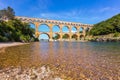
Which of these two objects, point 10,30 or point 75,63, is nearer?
point 75,63

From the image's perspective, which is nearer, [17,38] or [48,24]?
[17,38]

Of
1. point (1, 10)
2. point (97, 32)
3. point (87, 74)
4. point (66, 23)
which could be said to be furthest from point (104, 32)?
point (87, 74)

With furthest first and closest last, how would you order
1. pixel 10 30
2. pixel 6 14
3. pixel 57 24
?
pixel 57 24
pixel 6 14
pixel 10 30

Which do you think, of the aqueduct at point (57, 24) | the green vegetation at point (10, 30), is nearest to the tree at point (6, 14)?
the green vegetation at point (10, 30)

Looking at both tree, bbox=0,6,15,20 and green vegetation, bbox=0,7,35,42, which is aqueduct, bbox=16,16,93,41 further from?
green vegetation, bbox=0,7,35,42

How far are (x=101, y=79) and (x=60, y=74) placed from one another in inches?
73.1

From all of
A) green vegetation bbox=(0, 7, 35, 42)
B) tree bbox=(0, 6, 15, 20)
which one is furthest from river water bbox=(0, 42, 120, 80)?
tree bbox=(0, 6, 15, 20)

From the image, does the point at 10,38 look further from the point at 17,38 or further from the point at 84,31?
the point at 84,31

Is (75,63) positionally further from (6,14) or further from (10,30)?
(6,14)

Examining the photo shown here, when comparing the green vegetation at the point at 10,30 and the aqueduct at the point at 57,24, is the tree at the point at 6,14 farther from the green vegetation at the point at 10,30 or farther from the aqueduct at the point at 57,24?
the aqueduct at the point at 57,24

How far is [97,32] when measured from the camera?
92812 millimetres

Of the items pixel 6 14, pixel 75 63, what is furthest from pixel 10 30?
pixel 75 63

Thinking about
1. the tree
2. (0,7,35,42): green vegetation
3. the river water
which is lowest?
the river water

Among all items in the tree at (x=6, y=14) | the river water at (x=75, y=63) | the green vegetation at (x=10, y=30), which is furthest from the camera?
the tree at (x=6, y=14)
